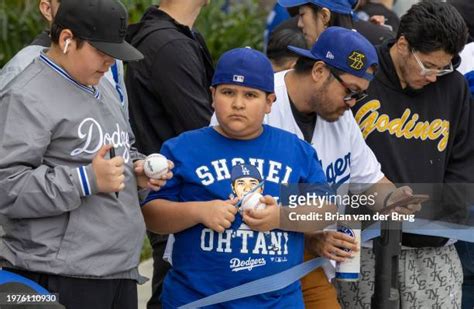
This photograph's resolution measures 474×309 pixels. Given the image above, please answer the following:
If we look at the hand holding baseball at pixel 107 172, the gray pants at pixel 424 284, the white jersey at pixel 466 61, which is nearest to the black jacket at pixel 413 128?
the gray pants at pixel 424 284

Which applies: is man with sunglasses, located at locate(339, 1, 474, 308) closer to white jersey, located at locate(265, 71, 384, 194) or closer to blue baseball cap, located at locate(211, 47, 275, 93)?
white jersey, located at locate(265, 71, 384, 194)

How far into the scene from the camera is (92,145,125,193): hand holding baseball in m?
3.84

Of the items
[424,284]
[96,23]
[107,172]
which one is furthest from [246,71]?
[424,284]

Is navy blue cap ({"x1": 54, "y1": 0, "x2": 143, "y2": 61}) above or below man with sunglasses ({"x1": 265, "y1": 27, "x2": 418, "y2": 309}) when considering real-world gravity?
above

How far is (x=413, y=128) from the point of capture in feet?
16.3

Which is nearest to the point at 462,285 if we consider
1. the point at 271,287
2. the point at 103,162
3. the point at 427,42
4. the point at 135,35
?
the point at 427,42

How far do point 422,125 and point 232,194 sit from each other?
4.15ft

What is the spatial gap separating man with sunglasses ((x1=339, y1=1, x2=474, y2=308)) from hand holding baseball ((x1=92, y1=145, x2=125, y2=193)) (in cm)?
146

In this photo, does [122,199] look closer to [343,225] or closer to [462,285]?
[343,225]

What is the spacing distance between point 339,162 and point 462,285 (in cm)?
134

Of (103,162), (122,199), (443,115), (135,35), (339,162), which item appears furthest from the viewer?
(135,35)

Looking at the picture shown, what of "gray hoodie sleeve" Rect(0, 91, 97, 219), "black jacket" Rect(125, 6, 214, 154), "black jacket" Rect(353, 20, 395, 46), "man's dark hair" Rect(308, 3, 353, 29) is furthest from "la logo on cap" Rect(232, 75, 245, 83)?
"black jacket" Rect(353, 20, 395, 46)

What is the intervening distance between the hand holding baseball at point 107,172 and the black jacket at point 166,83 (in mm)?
1196

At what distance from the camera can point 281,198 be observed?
165 inches
